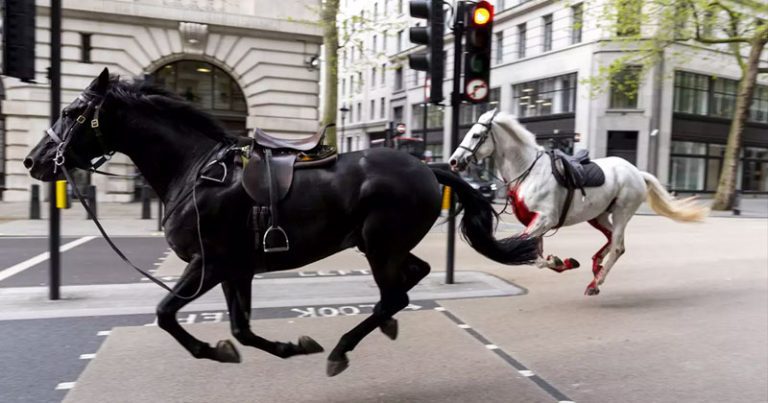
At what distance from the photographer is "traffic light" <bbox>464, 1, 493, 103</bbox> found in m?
6.45

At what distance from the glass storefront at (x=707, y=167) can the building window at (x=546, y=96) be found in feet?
23.0

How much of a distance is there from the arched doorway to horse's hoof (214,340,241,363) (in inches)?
714

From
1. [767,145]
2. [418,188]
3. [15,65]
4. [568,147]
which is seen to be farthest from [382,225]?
[767,145]

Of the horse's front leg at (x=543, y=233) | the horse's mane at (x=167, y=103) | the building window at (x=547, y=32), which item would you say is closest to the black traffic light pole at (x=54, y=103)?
the horse's mane at (x=167, y=103)

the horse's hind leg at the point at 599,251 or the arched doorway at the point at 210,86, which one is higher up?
the arched doorway at the point at 210,86

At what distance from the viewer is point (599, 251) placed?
659 centimetres

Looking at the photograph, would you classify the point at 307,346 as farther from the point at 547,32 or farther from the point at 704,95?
the point at 704,95

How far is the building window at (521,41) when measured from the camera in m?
35.9

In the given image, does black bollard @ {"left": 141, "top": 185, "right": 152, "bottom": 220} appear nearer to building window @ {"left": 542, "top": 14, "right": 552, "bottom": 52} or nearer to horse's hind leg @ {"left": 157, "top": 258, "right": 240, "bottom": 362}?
horse's hind leg @ {"left": 157, "top": 258, "right": 240, "bottom": 362}

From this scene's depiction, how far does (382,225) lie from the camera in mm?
3629

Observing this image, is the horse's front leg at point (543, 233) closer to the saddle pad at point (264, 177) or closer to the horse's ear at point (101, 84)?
the saddle pad at point (264, 177)

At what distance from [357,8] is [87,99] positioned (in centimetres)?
6127

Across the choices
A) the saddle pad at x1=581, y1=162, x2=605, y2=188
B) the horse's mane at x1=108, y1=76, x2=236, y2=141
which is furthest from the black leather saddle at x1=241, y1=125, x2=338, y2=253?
the saddle pad at x1=581, y1=162, x2=605, y2=188

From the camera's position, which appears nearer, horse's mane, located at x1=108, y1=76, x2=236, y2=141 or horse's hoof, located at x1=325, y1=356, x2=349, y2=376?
horse's mane, located at x1=108, y1=76, x2=236, y2=141
